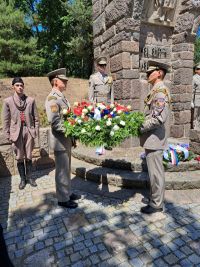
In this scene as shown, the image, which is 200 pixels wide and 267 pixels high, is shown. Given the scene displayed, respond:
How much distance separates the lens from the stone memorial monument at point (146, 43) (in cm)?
553

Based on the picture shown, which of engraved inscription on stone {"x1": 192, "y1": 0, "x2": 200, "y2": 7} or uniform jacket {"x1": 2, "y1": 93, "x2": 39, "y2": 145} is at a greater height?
engraved inscription on stone {"x1": 192, "y1": 0, "x2": 200, "y2": 7}

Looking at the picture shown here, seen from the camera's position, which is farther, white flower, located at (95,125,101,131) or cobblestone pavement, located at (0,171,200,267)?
white flower, located at (95,125,101,131)

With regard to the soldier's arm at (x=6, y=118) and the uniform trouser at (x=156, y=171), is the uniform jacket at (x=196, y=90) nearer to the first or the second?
the uniform trouser at (x=156, y=171)

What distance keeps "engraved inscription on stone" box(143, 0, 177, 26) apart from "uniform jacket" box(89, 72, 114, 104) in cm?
197

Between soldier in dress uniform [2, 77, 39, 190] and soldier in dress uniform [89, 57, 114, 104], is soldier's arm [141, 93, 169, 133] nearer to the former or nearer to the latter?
soldier in dress uniform [2, 77, 39, 190]

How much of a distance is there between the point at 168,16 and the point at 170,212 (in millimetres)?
5265

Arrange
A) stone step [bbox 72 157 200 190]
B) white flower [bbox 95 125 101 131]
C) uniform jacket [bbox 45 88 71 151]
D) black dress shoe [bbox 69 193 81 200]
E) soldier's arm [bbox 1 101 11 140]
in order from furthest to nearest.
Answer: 1. soldier's arm [bbox 1 101 11 140]
2. stone step [bbox 72 157 200 190]
3. black dress shoe [bbox 69 193 81 200]
4. uniform jacket [bbox 45 88 71 151]
5. white flower [bbox 95 125 101 131]

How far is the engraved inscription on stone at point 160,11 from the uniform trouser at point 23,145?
4.17 meters

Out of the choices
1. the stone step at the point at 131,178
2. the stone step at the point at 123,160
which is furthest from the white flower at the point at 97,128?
the stone step at the point at 123,160

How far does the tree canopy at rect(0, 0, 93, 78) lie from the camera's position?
652 inches

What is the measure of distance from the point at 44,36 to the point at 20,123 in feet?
64.9

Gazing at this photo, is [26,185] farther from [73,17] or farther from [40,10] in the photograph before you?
[40,10]

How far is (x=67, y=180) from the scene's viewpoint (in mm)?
3523

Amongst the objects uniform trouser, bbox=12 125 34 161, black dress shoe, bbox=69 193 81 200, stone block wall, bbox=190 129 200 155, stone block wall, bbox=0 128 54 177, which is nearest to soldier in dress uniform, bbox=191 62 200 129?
stone block wall, bbox=190 129 200 155
